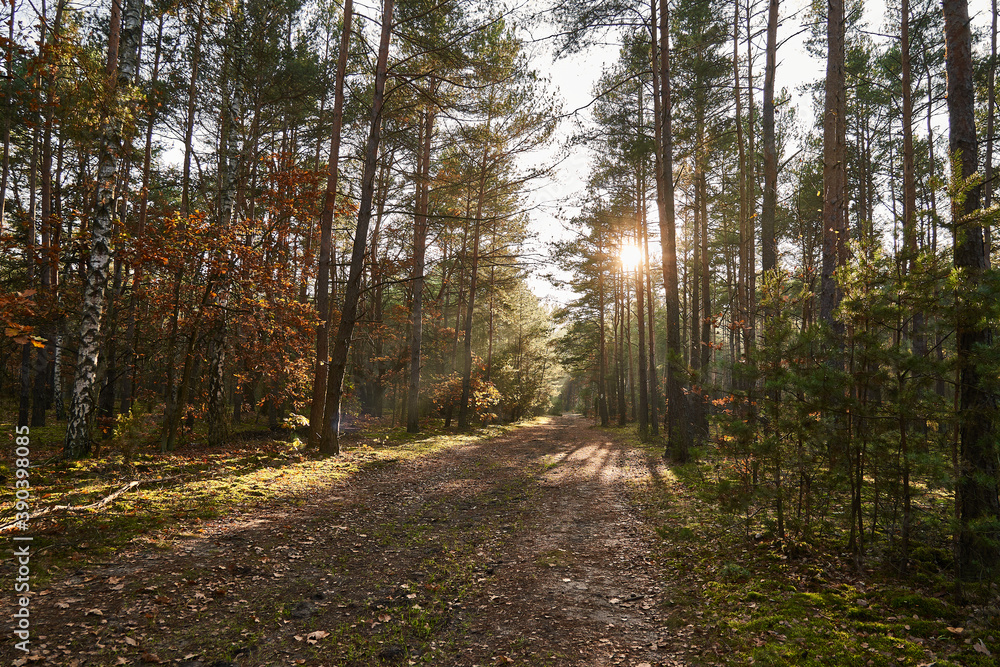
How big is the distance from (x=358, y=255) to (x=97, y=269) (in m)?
4.75

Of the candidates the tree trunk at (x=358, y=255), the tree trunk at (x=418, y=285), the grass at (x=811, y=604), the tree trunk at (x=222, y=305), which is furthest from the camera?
the tree trunk at (x=418, y=285)

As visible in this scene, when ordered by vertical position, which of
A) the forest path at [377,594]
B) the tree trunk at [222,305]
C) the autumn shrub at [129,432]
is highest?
the tree trunk at [222,305]

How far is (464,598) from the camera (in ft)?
14.3

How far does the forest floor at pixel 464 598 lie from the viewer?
3248mm

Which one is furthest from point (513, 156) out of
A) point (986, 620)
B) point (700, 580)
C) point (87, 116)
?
point (986, 620)

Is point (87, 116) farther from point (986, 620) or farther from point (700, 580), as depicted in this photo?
point (986, 620)

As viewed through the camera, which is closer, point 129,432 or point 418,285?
point 129,432

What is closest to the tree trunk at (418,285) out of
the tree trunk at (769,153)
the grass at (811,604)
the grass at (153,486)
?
the grass at (153,486)

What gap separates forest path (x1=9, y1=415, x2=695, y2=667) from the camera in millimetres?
3344

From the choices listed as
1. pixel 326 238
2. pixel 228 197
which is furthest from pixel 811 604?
pixel 228 197

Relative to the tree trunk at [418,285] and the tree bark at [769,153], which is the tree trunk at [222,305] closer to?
the tree trunk at [418,285]

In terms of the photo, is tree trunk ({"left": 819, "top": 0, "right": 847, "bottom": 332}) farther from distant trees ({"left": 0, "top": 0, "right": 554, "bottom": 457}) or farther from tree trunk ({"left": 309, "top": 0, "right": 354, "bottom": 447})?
tree trunk ({"left": 309, "top": 0, "right": 354, "bottom": 447})

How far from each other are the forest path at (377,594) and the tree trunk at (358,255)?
11.5 ft

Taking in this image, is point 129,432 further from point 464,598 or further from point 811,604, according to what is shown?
point 811,604
